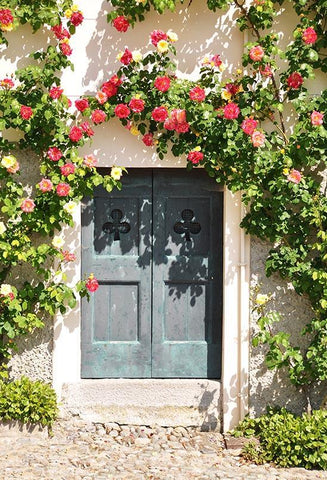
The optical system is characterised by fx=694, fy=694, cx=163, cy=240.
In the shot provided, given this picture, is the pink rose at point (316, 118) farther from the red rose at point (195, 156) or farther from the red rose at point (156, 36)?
the red rose at point (156, 36)

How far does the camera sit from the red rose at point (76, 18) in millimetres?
4898

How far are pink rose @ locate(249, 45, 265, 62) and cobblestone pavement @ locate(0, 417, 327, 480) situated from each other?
2.74 meters

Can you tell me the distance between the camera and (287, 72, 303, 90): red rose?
4.91m

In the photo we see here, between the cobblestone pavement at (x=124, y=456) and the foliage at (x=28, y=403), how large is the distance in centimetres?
14

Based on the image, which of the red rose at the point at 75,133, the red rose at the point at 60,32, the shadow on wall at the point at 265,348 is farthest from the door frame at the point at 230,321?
the red rose at the point at 60,32

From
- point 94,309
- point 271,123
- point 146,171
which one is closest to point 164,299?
point 94,309

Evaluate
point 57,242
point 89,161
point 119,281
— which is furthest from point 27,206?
point 119,281

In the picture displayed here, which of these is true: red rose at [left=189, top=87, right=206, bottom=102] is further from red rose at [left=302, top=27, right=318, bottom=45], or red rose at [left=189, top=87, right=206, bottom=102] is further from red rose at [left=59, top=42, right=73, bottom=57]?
red rose at [left=59, top=42, right=73, bottom=57]

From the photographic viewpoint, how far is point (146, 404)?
520cm

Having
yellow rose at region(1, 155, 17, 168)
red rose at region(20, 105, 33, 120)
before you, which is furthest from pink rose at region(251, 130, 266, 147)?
yellow rose at region(1, 155, 17, 168)

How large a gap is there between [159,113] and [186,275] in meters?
1.24

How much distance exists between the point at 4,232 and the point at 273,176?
1.99 m

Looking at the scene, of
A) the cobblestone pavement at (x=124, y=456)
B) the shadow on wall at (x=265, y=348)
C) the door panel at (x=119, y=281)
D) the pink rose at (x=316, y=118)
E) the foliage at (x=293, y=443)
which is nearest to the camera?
the cobblestone pavement at (x=124, y=456)

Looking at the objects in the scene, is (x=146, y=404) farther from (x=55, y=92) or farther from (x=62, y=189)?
(x=55, y=92)
